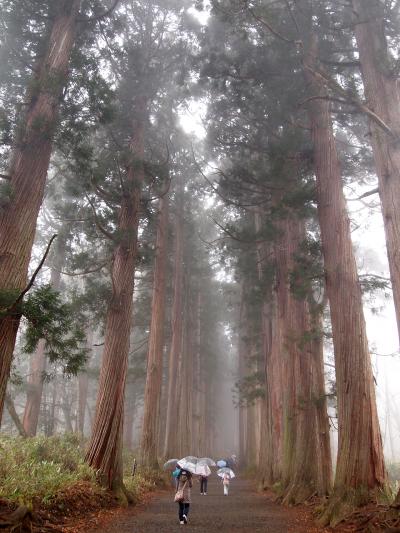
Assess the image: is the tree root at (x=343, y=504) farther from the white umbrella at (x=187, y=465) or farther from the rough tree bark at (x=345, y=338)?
the white umbrella at (x=187, y=465)

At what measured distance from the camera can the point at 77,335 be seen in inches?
221

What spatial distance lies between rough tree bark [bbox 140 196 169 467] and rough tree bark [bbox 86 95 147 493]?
2.55 m

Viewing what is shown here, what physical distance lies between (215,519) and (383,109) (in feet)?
27.2

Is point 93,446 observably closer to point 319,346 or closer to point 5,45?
point 319,346

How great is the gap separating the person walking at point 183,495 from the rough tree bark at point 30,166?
3.98 metres

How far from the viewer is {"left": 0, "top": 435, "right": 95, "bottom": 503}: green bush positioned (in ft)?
18.7

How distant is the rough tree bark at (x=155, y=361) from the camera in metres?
13.7

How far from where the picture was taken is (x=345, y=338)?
24.7 feet

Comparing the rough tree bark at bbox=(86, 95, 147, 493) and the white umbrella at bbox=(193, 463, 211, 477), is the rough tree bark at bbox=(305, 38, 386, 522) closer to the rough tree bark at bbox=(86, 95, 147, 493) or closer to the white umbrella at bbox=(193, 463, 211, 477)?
the white umbrella at bbox=(193, 463, 211, 477)

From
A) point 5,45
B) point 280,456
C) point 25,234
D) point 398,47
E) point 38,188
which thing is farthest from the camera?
point 280,456

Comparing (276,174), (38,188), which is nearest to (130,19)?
(276,174)

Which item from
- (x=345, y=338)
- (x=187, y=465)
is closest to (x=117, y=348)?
(x=187, y=465)

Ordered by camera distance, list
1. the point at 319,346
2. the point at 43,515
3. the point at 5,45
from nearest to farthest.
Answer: the point at 43,515 < the point at 5,45 < the point at 319,346

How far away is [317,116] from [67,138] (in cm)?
557
